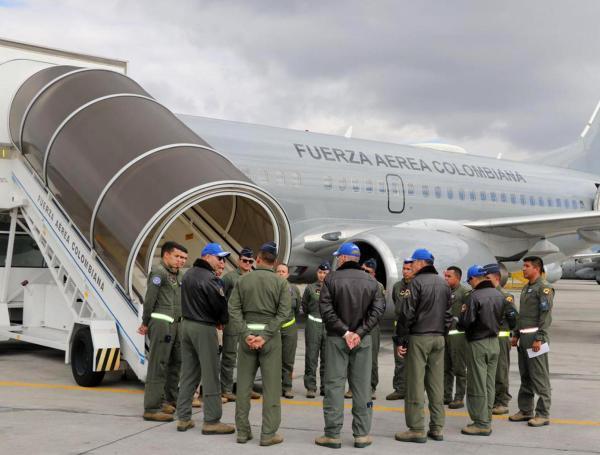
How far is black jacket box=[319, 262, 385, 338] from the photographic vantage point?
5980mm

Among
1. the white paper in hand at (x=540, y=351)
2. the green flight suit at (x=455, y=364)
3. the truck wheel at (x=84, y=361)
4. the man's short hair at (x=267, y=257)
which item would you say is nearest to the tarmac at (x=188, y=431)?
the truck wheel at (x=84, y=361)

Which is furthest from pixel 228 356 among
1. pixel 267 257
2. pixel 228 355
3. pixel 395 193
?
pixel 395 193

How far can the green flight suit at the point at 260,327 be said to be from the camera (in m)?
5.98

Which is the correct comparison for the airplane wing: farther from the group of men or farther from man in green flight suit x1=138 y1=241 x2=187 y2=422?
man in green flight suit x1=138 y1=241 x2=187 y2=422

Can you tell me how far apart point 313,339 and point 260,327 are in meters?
2.62

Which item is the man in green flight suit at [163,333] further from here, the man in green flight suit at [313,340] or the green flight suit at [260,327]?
the man in green flight suit at [313,340]

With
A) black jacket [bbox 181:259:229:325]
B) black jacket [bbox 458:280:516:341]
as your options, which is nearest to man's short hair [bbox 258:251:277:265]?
black jacket [bbox 181:259:229:325]

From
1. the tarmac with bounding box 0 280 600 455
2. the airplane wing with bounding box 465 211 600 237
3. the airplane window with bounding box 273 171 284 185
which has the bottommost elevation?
the tarmac with bounding box 0 280 600 455

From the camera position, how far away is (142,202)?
7.74 meters

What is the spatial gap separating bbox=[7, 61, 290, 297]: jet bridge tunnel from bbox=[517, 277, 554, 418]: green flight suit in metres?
3.08

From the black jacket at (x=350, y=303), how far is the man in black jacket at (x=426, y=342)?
420mm

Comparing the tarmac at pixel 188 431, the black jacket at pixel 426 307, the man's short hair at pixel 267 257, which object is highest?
the man's short hair at pixel 267 257

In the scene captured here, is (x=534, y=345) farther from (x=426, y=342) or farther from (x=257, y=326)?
(x=257, y=326)

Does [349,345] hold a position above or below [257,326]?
below
